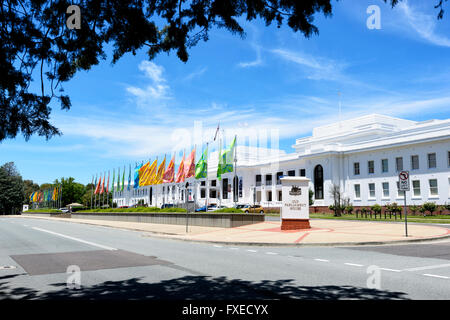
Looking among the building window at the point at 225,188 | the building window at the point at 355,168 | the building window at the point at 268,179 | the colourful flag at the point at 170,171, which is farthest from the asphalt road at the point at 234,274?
the building window at the point at 225,188

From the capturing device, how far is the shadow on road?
652 centimetres

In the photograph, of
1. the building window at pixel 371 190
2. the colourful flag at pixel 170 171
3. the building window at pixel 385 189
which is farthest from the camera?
the building window at pixel 371 190

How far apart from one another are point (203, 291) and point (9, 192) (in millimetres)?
126650

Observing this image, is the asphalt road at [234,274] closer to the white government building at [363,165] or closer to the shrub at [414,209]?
the shrub at [414,209]

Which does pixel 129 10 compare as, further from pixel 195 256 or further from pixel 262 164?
pixel 262 164

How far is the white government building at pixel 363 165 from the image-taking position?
45.5 meters

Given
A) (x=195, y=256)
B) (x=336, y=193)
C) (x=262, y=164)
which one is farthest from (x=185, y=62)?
(x=262, y=164)

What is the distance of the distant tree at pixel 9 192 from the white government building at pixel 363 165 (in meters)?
70.5

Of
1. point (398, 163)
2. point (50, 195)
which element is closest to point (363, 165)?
point (398, 163)

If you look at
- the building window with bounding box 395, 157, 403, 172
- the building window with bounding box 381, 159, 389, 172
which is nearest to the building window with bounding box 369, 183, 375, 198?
the building window with bounding box 381, 159, 389, 172

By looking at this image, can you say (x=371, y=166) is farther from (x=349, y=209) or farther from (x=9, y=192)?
(x=9, y=192)

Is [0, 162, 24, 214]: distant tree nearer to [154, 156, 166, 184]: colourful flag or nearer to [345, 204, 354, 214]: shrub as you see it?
[154, 156, 166, 184]: colourful flag

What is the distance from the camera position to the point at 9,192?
11669 centimetres

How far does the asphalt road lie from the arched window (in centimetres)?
4545
